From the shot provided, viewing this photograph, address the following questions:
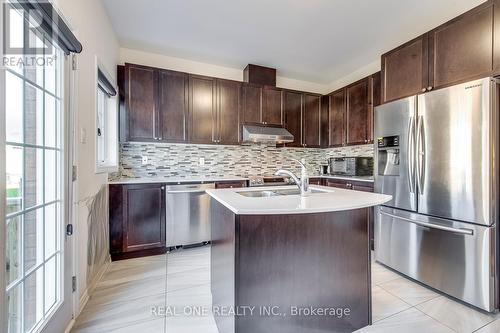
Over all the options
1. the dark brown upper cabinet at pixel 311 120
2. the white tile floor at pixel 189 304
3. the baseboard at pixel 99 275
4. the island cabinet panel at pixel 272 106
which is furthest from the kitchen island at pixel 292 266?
the dark brown upper cabinet at pixel 311 120

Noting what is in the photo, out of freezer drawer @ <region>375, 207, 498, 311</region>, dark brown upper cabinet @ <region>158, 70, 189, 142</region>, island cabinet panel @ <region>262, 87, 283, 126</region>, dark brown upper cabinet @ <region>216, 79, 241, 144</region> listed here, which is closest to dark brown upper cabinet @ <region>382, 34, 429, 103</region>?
freezer drawer @ <region>375, 207, 498, 311</region>

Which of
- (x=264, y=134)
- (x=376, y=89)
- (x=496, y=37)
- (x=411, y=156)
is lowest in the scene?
(x=411, y=156)

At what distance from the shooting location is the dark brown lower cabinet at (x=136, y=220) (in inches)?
104

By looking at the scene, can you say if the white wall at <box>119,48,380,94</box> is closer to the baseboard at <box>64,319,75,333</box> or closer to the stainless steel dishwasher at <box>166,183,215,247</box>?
the stainless steel dishwasher at <box>166,183,215,247</box>

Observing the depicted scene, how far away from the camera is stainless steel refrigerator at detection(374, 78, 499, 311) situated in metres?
1.69

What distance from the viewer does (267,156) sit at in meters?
4.08

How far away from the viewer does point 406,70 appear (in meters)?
2.37

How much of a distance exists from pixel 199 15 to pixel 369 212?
252 cm

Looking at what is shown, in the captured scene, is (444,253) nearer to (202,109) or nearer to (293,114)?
(293,114)

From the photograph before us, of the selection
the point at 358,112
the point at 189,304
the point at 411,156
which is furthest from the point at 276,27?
the point at 189,304

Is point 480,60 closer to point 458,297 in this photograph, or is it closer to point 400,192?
point 400,192

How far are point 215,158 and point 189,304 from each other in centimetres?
227

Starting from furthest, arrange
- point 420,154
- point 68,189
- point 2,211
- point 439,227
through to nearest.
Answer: point 420,154 → point 439,227 → point 68,189 → point 2,211

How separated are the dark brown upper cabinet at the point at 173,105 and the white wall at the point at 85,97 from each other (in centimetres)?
92
